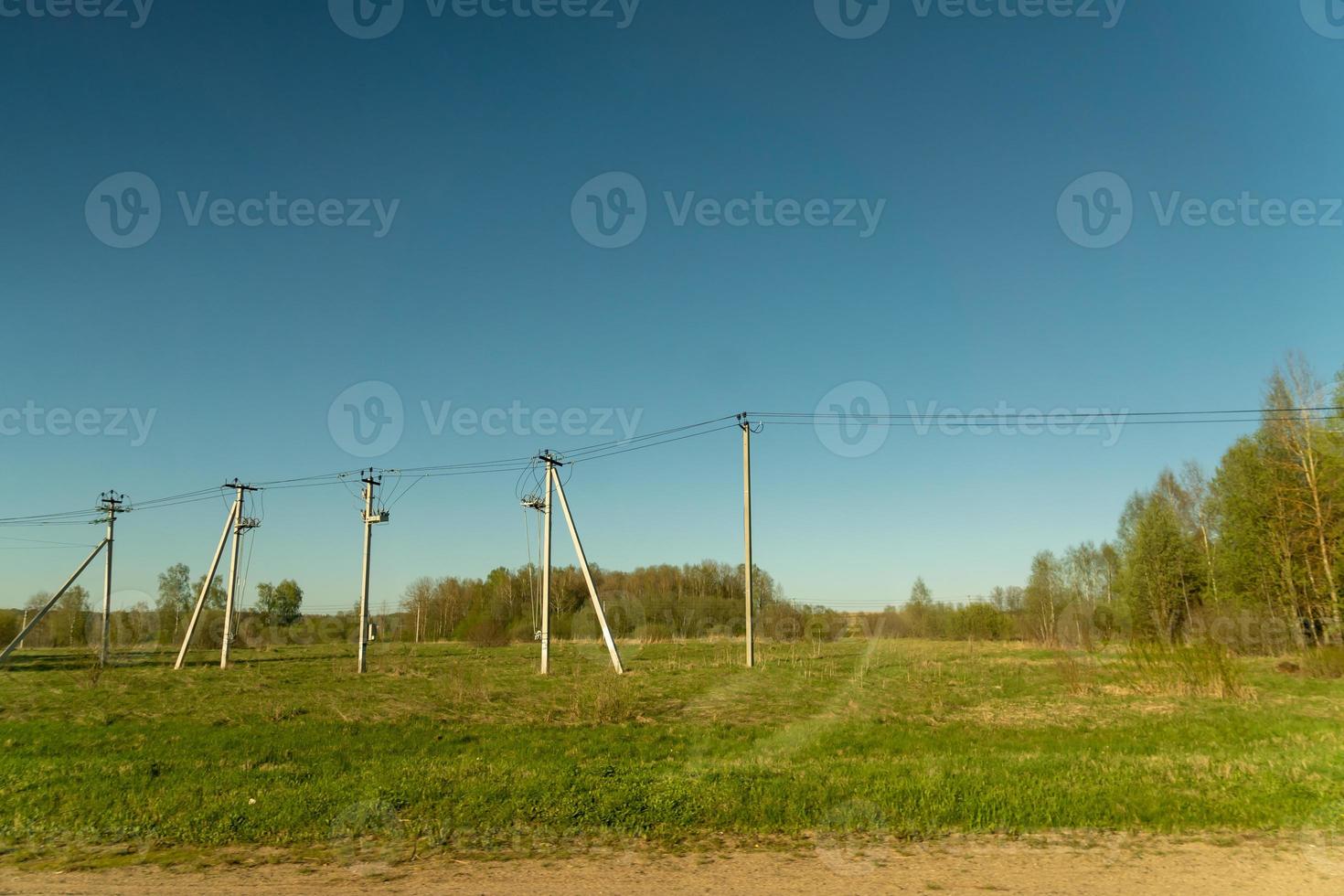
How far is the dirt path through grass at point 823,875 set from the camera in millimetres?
6203

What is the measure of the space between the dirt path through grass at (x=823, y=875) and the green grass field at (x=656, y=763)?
0.56 meters

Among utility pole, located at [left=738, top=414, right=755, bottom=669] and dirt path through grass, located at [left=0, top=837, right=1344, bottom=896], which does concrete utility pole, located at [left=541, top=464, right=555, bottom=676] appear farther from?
dirt path through grass, located at [left=0, top=837, right=1344, bottom=896]

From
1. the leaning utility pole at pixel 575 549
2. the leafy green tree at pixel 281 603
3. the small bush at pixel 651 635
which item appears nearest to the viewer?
the leaning utility pole at pixel 575 549

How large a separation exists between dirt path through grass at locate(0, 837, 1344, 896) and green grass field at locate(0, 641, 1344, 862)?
0.56 m

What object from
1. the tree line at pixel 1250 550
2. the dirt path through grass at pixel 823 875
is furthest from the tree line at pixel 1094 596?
the dirt path through grass at pixel 823 875

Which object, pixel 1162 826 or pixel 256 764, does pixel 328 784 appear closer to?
pixel 256 764

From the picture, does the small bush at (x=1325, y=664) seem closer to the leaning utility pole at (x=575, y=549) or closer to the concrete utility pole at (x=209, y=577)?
the leaning utility pole at (x=575, y=549)

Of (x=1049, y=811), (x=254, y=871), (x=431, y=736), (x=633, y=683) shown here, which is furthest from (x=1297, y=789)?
(x=633, y=683)

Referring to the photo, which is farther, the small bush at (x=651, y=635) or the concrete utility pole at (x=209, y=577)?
the small bush at (x=651, y=635)

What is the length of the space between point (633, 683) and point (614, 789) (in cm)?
1383

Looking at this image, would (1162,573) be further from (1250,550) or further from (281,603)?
(281,603)

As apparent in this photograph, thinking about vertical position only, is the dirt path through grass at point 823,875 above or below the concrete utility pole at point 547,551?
below

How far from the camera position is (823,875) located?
6512 mm

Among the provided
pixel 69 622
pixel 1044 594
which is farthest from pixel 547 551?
pixel 69 622
